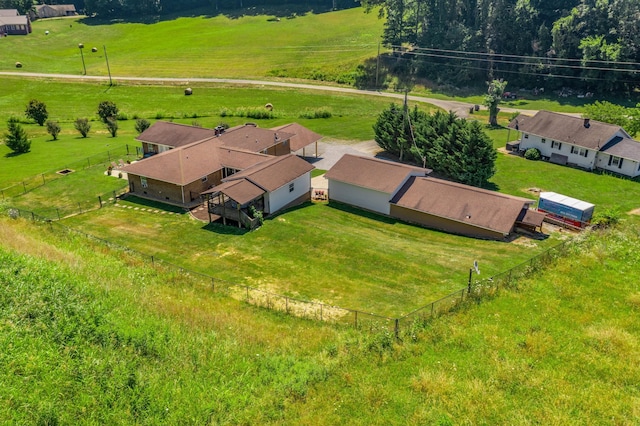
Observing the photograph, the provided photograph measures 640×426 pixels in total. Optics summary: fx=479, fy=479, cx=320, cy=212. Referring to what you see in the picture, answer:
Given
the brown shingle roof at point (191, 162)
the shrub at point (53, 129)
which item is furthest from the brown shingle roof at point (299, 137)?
the shrub at point (53, 129)

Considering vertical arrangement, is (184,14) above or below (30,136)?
above

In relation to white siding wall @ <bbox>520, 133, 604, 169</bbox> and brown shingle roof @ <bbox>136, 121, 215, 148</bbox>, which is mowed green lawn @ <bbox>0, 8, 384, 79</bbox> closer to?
brown shingle roof @ <bbox>136, 121, 215, 148</bbox>

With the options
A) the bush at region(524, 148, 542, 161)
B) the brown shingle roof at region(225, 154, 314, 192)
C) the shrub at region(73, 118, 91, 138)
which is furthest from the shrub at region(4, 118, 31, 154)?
the bush at region(524, 148, 542, 161)

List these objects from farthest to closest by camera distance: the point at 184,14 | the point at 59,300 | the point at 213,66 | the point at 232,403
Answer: the point at 184,14 → the point at 213,66 → the point at 59,300 → the point at 232,403

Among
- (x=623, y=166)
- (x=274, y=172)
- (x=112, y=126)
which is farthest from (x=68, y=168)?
(x=623, y=166)

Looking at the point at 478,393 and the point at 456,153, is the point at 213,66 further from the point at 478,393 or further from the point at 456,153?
the point at 478,393

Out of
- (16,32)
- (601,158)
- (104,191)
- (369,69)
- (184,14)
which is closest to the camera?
(104,191)

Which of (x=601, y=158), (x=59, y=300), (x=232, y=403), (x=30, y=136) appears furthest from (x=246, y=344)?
(x=30, y=136)

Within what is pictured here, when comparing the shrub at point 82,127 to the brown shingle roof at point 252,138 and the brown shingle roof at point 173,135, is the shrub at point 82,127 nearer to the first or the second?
the brown shingle roof at point 173,135
